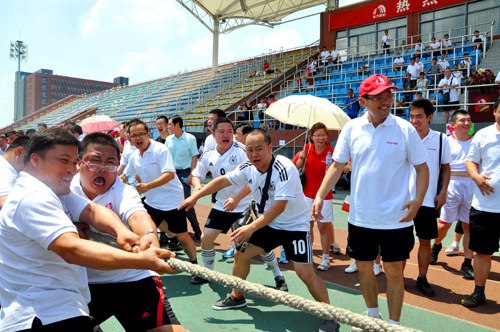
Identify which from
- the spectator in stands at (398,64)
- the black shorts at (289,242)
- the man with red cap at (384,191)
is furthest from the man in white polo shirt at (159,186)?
the spectator in stands at (398,64)

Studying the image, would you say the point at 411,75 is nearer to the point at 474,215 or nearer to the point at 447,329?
the point at 474,215

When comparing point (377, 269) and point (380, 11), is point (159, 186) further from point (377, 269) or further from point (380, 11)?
point (380, 11)

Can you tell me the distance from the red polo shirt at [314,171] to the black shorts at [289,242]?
1.80m

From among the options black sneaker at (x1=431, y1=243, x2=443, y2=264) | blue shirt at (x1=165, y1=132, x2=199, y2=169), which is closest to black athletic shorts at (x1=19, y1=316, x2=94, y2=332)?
black sneaker at (x1=431, y1=243, x2=443, y2=264)

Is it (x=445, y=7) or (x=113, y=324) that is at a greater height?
(x=445, y=7)

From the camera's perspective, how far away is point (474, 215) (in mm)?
3459

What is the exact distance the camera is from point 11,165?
9.86 ft

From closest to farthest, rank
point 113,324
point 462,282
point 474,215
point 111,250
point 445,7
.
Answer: point 111,250
point 113,324
point 474,215
point 462,282
point 445,7

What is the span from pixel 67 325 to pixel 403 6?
815 inches

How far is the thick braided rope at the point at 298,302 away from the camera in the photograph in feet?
4.93

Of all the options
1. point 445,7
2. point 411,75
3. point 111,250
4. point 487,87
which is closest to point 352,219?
point 111,250

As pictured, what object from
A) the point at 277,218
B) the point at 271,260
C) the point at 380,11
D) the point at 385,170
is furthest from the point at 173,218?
the point at 380,11

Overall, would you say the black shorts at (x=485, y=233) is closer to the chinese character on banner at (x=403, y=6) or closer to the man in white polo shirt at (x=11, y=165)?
the man in white polo shirt at (x=11, y=165)

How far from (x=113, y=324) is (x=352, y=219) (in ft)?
7.77
